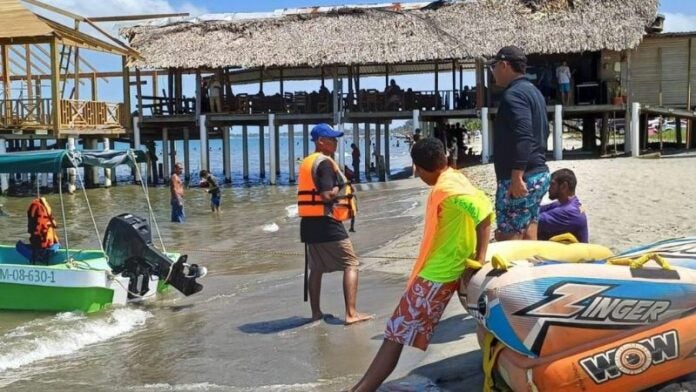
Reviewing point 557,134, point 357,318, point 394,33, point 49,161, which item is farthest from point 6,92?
point 357,318

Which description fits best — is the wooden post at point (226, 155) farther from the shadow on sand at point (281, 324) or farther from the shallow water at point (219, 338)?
the shadow on sand at point (281, 324)

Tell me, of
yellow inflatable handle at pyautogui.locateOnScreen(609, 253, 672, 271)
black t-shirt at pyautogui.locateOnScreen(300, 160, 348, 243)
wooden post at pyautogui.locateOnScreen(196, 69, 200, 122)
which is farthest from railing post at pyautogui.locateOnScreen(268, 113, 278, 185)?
yellow inflatable handle at pyautogui.locateOnScreen(609, 253, 672, 271)

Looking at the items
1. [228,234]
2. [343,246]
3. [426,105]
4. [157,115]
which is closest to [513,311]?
[343,246]

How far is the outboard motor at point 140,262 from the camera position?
8.52m

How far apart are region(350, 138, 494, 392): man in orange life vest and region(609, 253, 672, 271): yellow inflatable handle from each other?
0.71 m

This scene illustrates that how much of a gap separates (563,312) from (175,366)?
10.5 ft

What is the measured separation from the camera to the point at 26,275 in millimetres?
8562

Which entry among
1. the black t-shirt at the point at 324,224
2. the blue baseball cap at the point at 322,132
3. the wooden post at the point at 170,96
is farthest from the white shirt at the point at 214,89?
the black t-shirt at the point at 324,224

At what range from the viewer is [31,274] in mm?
8539

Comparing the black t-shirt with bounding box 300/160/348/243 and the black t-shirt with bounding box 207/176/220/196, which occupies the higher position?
the black t-shirt with bounding box 300/160/348/243

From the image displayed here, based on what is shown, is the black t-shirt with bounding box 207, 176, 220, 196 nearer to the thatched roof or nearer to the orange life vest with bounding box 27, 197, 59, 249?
the thatched roof

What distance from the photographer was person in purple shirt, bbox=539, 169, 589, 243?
5.80 meters

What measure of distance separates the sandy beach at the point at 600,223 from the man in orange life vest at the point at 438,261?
409 millimetres

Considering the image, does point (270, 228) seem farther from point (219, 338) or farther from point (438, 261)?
point (438, 261)
